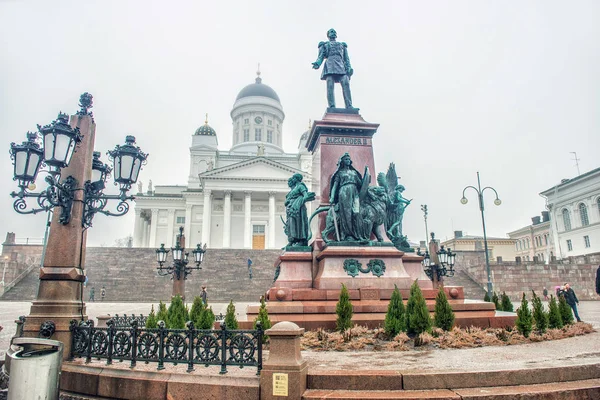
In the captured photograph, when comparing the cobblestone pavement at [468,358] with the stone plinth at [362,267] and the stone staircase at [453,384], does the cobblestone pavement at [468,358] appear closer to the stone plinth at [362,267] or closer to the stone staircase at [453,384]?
the stone staircase at [453,384]

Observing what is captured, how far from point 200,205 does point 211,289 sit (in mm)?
34749

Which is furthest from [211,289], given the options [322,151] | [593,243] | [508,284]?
[593,243]

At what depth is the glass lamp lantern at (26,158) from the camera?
265 inches

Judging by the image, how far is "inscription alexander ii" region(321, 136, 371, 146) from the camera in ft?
34.8

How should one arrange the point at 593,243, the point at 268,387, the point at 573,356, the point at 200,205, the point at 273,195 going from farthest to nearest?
the point at 200,205, the point at 273,195, the point at 593,243, the point at 573,356, the point at 268,387

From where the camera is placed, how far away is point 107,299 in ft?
111

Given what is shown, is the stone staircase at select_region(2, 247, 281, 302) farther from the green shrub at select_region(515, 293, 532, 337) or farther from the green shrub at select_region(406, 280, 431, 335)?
the green shrub at select_region(515, 293, 532, 337)

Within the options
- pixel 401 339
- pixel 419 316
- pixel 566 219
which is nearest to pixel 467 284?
pixel 566 219

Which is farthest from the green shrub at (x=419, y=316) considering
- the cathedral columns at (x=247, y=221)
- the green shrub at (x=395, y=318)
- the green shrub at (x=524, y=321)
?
the cathedral columns at (x=247, y=221)

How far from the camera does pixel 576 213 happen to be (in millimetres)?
53688

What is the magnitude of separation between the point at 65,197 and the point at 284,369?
4.17 meters

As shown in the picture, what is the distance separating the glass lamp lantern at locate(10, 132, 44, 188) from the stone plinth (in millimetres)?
5375

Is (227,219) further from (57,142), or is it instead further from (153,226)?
(57,142)

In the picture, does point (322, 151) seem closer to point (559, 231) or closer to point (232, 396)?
point (232, 396)
